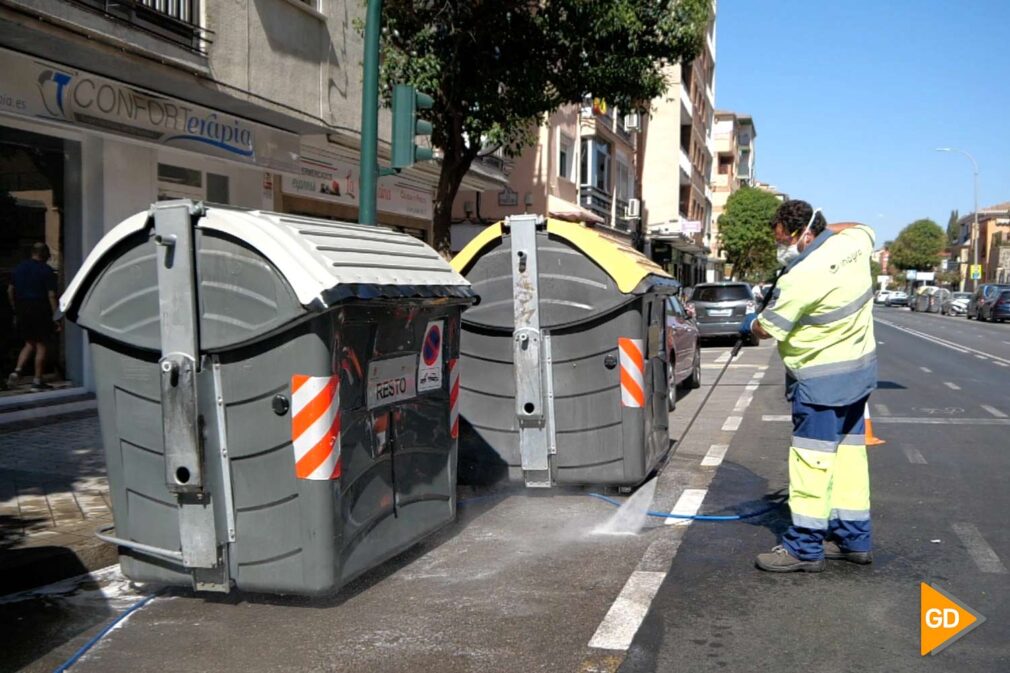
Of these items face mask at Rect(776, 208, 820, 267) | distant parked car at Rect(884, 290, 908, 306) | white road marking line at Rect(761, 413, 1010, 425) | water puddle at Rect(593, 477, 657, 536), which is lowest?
distant parked car at Rect(884, 290, 908, 306)

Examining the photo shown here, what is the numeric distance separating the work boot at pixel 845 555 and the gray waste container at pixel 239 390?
2435mm

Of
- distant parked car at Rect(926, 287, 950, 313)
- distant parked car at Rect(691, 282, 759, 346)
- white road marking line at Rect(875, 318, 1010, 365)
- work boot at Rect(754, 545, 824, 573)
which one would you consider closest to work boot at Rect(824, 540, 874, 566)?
work boot at Rect(754, 545, 824, 573)

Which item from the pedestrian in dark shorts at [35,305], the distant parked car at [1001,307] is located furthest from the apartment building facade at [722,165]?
the pedestrian in dark shorts at [35,305]

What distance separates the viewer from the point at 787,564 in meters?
4.88

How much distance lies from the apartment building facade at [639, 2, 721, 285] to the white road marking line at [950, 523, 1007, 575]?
33526 millimetres

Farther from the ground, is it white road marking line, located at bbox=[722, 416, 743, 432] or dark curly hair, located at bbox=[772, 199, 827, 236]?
dark curly hair, located at bbox=[772, 199, 827, 236]

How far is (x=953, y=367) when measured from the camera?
1812 centimetres

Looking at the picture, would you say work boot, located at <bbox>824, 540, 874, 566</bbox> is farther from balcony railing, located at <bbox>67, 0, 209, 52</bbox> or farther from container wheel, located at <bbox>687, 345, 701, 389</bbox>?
container wheel, located at <bbox>687, 345, 701, 389</bbox>

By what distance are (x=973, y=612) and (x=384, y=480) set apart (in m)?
2.86

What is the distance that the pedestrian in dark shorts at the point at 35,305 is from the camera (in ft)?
33.0

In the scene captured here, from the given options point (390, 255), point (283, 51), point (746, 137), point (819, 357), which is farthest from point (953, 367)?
point (746, 137)

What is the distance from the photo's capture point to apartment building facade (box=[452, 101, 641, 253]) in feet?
82.0

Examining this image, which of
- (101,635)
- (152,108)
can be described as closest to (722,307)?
(152,108)

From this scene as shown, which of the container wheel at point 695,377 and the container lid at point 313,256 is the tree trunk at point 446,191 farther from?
the container lid at point 313,256
